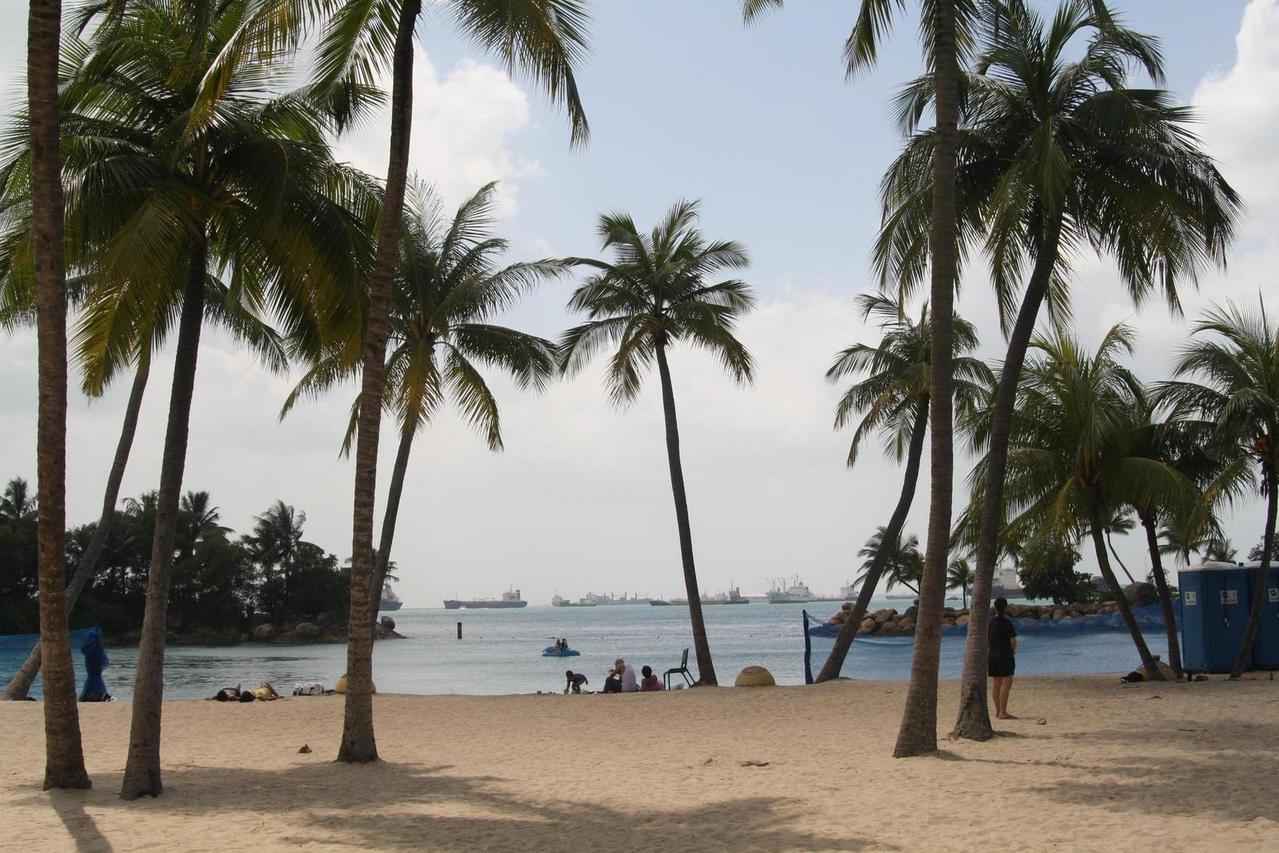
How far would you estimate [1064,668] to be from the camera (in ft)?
103

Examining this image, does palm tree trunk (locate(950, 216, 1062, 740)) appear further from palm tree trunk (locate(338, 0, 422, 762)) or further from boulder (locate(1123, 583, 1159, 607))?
boulder (locate(1123, 583, 1159, 607))

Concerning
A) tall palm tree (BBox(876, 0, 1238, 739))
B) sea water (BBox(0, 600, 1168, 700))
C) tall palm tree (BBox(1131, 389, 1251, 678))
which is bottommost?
sea water (BBox(0, 600, 1168, 700))

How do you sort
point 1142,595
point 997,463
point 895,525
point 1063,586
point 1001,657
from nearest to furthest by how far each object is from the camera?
point 997,463 → point 1001,657 → point 895,525 → point 1142,595 → point 1063,586

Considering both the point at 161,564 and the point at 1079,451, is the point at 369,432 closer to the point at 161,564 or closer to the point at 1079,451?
the point at 161,564

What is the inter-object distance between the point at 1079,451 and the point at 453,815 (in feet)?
45.5

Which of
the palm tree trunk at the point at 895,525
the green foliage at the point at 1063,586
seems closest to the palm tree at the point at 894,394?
the palm tree trunk at the point at 895,525

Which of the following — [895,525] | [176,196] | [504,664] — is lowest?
[504,664]

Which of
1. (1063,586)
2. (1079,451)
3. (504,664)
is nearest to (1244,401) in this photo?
A: (1079,451)

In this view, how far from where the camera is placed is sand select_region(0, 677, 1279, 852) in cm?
802

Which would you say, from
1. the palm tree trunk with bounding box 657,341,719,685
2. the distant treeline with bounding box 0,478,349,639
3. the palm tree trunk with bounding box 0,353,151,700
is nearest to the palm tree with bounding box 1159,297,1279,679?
the palm tree trunk with bounding box 657,341,719,685

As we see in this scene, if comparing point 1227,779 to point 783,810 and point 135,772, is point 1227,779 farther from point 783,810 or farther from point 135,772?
point 135,772

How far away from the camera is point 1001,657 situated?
14516 millimetres

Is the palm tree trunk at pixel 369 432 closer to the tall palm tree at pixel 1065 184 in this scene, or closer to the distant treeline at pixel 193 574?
the tall palm tree at pixel 1065 184

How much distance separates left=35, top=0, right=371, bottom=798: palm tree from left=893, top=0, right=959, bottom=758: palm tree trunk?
6.31m
